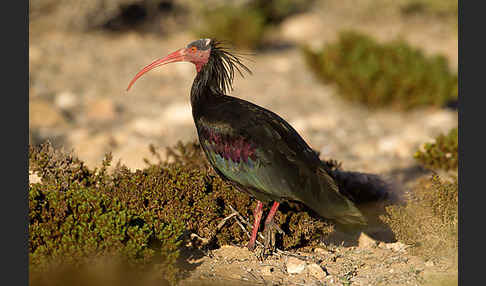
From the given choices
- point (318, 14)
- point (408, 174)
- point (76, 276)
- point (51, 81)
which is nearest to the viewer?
point (76, 276)

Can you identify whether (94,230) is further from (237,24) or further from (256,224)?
(237,24)

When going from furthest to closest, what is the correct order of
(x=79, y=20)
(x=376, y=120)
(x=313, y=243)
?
(x=79, y=20)
(x=376, y=120)
(x=313, y=243)

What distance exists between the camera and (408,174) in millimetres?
9289

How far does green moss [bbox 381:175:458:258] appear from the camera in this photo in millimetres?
5309

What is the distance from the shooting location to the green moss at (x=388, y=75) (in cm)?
1271

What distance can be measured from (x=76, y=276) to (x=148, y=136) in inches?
283

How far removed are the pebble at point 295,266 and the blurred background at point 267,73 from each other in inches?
149

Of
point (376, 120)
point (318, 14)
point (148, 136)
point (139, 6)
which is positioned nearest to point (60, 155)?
point (148, 136)

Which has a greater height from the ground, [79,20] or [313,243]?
[79,20]

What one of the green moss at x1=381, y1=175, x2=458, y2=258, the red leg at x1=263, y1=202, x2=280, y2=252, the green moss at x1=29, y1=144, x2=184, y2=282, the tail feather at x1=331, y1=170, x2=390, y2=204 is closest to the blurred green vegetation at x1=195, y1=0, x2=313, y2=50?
the tail feather at x1=331, y1=170, x2=390, y2=204

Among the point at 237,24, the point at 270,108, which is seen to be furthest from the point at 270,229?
the point at 237,24

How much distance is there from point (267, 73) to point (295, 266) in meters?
10.7

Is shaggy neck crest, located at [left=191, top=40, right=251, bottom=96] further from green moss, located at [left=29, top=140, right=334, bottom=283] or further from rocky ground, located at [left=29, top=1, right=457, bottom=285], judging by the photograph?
rocky ground, located at [left=29, top=1, right=457, bottom=285]

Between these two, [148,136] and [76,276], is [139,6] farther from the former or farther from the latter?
[76,276]
